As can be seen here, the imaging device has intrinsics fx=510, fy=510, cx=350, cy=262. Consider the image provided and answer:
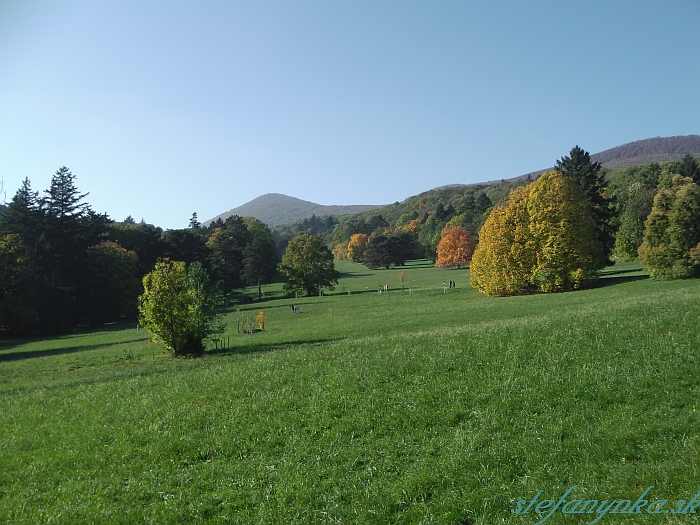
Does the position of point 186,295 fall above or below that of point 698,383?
above

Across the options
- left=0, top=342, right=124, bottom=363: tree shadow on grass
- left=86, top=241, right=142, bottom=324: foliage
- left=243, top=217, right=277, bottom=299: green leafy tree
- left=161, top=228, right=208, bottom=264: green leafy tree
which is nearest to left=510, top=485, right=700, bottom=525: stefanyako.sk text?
left=0, top=342, right=124, bottom=363: tree shadow on grass

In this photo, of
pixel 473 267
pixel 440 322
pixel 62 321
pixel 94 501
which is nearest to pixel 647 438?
pixel 94 501

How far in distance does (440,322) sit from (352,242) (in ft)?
418

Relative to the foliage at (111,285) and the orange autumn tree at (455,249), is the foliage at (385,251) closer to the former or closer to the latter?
the orange autumn tree at (455,249)

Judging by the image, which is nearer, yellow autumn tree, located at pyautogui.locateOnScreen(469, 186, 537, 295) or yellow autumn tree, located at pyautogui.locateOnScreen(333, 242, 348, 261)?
yellow autumn tree, located at pyautogui.locateOnScreen(469, 186, 537, 295)

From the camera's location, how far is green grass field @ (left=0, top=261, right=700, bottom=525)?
8.09 metres

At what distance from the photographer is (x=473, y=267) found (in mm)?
54219

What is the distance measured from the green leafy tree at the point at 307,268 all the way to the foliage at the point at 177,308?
146 feet

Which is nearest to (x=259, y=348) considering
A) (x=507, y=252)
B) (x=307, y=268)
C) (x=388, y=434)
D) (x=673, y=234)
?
(x=388, y=434)

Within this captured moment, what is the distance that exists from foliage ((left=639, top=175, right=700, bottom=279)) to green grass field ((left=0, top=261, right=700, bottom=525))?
28060mm

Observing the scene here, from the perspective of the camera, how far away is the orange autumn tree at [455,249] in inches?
4227

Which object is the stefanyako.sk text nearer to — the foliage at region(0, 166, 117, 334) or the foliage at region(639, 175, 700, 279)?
the foliage at region(639, 175, 700, 279)

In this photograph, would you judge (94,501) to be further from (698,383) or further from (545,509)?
(698,383)

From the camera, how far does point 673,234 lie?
42344 millimetres
